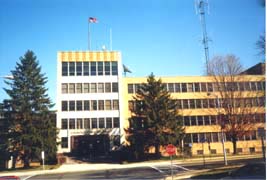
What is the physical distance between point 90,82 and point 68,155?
7.02m

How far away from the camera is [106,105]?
30.9m

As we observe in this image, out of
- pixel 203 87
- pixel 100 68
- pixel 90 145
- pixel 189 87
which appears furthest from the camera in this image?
pixel 203 87

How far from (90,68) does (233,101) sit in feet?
45.3

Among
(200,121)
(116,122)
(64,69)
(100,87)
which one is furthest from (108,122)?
(200,121)

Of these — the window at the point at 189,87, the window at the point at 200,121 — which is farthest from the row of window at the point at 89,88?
the window at the point at 200,121

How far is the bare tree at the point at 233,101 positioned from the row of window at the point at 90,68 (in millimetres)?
10172

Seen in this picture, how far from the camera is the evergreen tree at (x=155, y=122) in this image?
24.6 metres

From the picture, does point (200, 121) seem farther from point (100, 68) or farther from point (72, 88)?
point (72, 88)

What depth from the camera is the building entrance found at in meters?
29.8

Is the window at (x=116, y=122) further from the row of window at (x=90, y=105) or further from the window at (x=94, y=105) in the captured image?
the window at (x=94, y=105)

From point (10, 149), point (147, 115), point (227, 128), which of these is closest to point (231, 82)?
point (227, 128)

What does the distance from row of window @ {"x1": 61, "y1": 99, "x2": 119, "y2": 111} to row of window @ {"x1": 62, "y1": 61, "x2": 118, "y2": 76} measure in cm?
269

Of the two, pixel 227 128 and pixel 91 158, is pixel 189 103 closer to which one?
pixel 227 128

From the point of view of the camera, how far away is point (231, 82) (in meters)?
24.6
